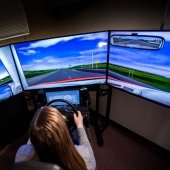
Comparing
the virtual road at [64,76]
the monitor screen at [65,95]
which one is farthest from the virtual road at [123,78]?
the monitor screen at [65,95]

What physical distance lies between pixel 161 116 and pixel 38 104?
4.19ft

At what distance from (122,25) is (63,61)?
2.44 feet

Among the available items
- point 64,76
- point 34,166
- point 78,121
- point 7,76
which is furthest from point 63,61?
point 34,166

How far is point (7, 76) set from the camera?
1.63m

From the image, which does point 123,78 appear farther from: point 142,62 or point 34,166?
point 34,166

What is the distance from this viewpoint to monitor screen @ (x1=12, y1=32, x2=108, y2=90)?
1609 millimetres

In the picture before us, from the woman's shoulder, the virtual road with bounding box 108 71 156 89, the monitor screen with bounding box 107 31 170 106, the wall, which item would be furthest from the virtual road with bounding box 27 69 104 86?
the woman's shoulder

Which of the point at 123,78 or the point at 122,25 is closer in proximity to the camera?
the point at 123,78

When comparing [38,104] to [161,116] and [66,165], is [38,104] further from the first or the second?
[161,116]

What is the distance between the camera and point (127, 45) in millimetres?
1521

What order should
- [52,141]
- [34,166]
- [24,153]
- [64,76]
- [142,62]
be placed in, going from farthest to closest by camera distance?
1. [64,76]
2. [142,62]
3. [24,153]
4. [52,141]
5. [34,166]

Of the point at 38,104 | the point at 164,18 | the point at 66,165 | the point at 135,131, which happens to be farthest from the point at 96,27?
the point at 66,165

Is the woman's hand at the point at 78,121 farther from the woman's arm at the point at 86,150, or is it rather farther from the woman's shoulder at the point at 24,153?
the woman's shoulder at the point at 24,153

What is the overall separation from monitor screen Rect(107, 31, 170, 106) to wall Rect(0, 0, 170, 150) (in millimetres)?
345
